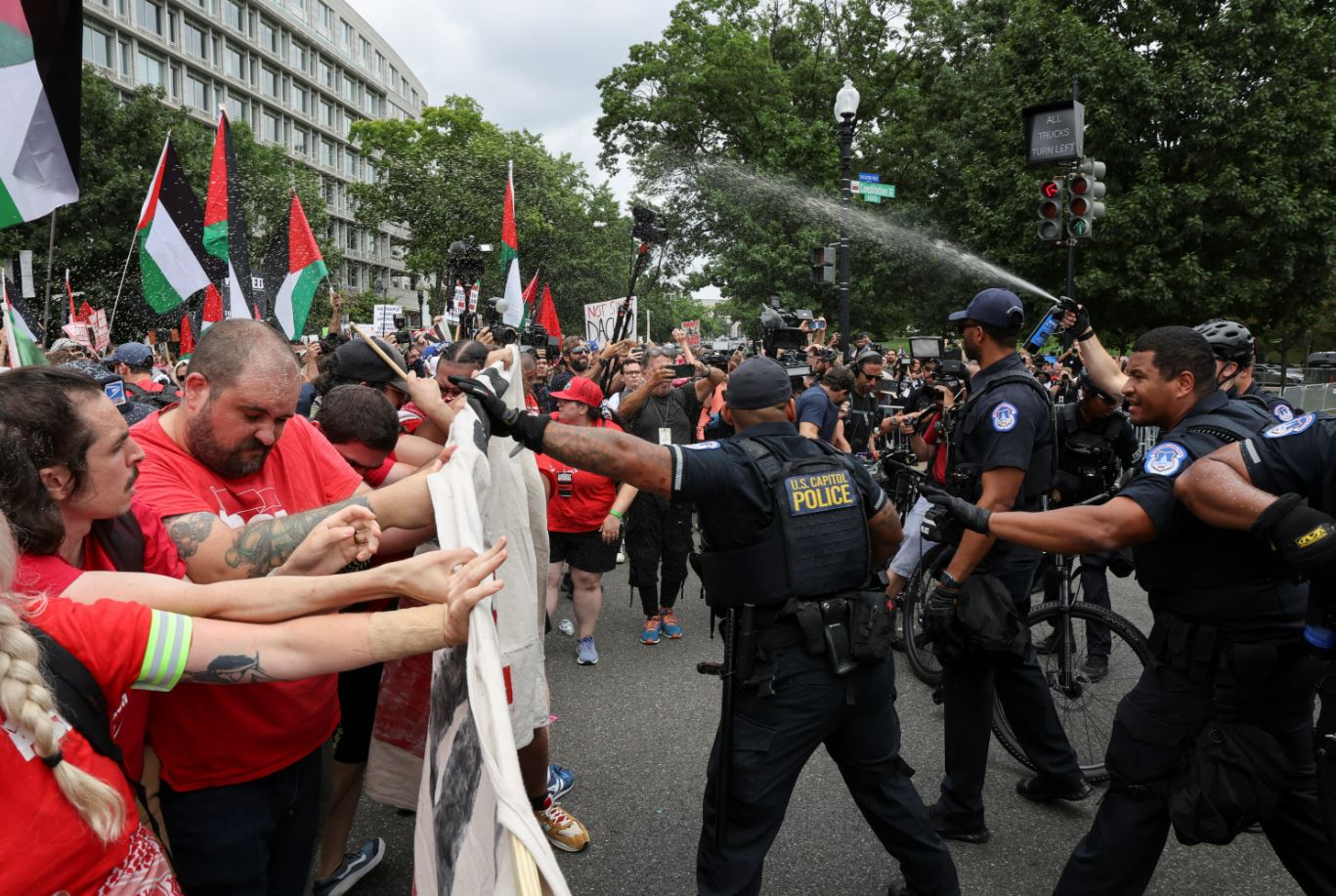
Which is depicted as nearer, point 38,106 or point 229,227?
point 38,106

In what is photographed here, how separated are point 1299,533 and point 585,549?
4.17 metres

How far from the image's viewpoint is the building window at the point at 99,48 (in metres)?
42.4

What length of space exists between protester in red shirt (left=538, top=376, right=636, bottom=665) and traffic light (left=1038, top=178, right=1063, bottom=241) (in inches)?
205

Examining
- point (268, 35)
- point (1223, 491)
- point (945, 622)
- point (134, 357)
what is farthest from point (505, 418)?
point (268, 35)

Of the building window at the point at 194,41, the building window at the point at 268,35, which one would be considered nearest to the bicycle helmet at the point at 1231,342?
the building window at the point at 194,41

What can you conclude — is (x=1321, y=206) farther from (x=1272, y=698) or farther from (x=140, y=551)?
(x=140, y=551)

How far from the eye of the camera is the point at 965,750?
3.49 meters

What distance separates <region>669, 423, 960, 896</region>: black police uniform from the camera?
2600mm

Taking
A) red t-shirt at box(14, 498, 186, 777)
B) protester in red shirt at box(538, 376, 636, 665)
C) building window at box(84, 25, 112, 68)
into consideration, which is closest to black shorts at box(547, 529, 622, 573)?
protester in red shirt at box(538, 376, 636, 665)

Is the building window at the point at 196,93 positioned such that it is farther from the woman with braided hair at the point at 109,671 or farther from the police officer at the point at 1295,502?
the police officer at the point at 1295,502

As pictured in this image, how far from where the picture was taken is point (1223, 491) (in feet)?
7.52

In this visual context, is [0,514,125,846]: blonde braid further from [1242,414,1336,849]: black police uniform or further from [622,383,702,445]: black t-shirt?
[622,383,702,445]: black t-shirt

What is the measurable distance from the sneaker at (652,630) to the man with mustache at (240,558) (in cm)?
372

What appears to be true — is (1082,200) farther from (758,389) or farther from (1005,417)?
(758,389)
